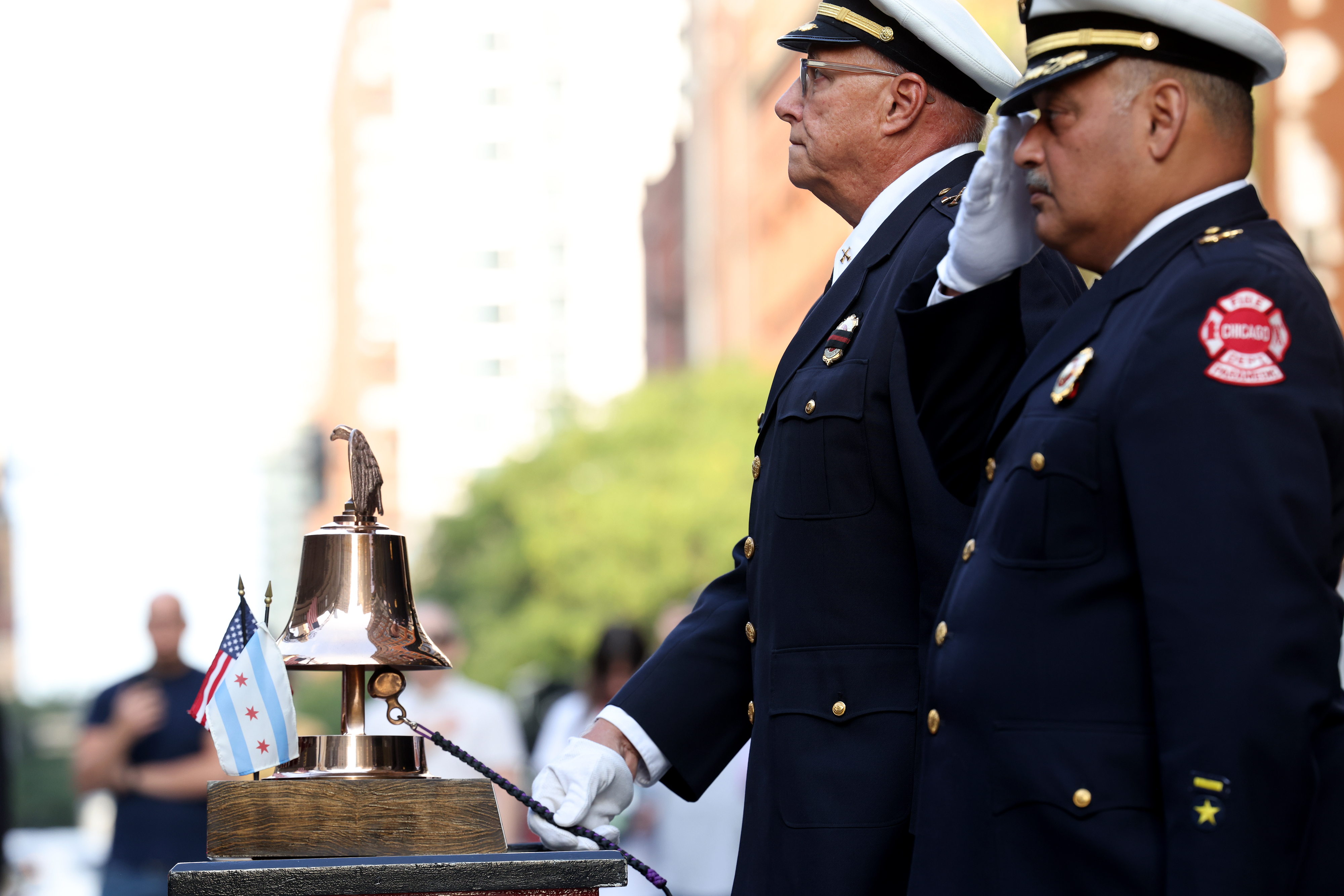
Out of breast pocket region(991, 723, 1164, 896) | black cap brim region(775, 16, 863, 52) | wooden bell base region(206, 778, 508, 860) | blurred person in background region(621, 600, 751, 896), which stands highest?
black cap brim region(775, 16, 863, 52)

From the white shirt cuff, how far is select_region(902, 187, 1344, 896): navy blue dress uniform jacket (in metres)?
0.84

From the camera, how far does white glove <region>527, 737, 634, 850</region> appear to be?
2941mm

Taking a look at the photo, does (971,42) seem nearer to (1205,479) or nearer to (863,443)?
(863,443)

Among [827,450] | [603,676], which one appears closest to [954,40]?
[827,450]

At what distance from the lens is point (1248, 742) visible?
2.00m

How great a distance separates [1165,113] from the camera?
233 centimetres

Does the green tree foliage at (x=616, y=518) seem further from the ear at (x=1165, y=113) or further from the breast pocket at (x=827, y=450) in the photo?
the ear at (x=1165, y=113)

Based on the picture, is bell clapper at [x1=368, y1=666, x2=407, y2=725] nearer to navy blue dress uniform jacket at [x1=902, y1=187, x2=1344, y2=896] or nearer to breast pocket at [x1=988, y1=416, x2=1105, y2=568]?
navy blue dress uniform jacket at [x1=902, y1=187, x2=1344, y2=896]

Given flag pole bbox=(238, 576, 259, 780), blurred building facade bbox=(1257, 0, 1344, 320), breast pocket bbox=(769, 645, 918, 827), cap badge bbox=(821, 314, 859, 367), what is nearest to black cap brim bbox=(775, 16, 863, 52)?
cap badge bbox=(821, 314, 859, 367)

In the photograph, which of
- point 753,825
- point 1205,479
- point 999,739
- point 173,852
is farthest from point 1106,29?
point 173,852

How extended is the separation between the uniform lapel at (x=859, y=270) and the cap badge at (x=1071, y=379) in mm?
748

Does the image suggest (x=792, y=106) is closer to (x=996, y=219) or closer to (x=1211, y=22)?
(x=996, y=219)

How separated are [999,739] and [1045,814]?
12 cm

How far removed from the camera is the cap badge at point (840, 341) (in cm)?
300
